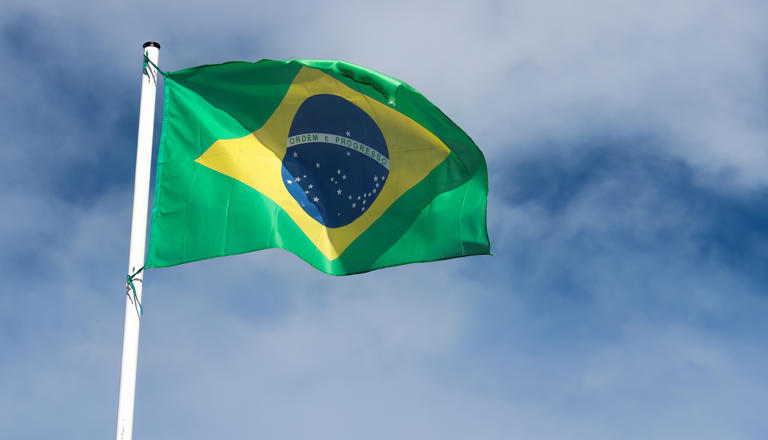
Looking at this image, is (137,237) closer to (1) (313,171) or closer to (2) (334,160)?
(1) (313,171)

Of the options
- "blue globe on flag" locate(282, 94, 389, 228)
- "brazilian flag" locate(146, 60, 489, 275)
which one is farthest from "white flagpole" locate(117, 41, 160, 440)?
"blue globe on flag" locate(282, 94, 389, 228)

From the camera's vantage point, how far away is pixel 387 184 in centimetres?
1418

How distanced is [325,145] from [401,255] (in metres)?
2.18

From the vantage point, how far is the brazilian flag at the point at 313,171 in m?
12.4

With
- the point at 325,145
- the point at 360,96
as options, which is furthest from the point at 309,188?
the point at 360,96

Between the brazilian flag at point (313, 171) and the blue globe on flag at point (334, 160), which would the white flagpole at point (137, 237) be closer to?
the brazilian flag at point (313, 171)

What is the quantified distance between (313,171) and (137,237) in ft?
11.2

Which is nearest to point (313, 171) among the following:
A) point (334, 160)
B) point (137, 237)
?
point (334, 160)

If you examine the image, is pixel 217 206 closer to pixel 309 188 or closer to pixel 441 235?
pixel 309 188

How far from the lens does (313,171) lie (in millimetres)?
13781

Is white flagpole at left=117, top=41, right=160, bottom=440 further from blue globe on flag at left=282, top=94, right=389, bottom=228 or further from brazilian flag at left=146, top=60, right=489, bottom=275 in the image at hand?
blue globe on flag at left=282, top=94, right=389, bottom=228

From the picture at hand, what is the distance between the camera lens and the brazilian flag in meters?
12.4

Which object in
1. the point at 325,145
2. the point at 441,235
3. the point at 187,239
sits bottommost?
the point at 187,239

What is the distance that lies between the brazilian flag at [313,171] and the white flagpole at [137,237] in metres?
0.37
